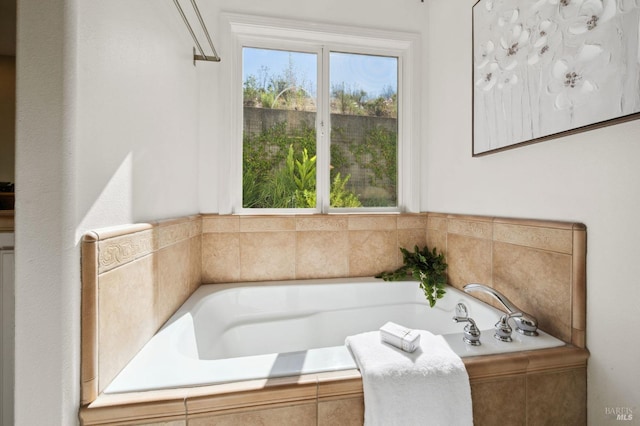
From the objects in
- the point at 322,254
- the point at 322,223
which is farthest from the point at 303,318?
the point at 322,223

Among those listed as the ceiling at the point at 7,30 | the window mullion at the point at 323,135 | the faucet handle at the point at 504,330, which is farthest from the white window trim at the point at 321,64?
the faucet handle at the point at 504,330

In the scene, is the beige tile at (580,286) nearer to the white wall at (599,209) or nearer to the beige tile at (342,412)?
the white wall at (599,209)

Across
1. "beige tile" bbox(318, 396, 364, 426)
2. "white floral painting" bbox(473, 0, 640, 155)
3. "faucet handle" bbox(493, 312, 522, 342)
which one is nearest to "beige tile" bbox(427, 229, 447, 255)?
"white floral painting" bbox(473, 0, 640, 155)

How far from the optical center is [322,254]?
1.89 meters

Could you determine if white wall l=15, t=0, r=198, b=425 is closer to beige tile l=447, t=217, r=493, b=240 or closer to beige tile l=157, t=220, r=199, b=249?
beige tile l=157, t=220, r=199, b=249

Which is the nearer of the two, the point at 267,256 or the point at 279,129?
the point at 267,256

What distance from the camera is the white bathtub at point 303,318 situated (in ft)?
3.58

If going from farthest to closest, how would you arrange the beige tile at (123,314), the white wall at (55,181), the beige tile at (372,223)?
the beige tile at (372,223) → the beige tile at (123,314) → the white wall at (55,181)

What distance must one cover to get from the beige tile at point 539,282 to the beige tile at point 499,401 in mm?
325

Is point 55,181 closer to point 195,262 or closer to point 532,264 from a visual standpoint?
point 195,262

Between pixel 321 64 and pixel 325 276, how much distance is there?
1.50 m

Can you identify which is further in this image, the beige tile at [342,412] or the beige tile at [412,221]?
the beige tile at [412,221]

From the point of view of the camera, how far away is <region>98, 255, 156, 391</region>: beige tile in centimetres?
80

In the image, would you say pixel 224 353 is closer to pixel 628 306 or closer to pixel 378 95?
pixel 628 306
